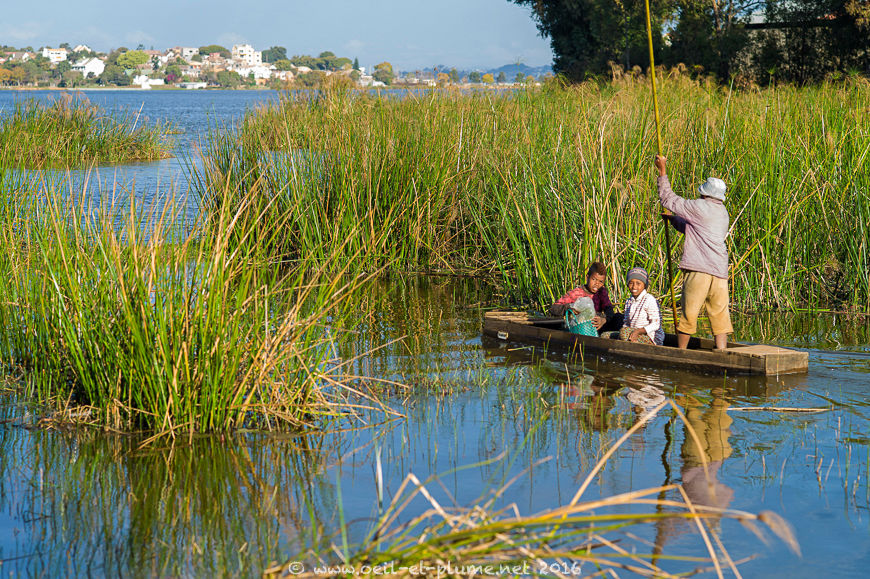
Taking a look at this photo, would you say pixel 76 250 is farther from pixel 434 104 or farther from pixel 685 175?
pixel 434 104

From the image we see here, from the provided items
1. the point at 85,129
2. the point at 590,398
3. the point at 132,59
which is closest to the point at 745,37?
the point at 85,129

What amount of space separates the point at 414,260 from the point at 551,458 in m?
6.79

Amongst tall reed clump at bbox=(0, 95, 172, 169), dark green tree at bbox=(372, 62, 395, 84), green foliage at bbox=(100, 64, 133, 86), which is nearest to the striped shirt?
dark green tree at bbox=(372, 62, 395, 84)

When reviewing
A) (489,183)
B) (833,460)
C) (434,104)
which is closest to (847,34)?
(434,104)

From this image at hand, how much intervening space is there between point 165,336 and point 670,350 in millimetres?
4185

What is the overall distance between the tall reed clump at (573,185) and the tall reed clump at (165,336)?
1913 millimetres

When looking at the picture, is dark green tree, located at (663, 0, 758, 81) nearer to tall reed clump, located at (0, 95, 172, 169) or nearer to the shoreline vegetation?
the shoreline vegetation

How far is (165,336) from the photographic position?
532 centimetres

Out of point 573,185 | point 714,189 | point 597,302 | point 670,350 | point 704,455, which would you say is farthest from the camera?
point 573,185

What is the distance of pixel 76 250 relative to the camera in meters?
5.84

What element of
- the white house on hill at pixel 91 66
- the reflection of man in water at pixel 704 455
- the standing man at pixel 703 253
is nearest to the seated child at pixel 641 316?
the standing man at pixel 703 253

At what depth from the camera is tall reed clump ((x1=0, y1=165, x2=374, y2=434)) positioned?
5.41m

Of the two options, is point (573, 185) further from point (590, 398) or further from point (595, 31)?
point (595, 31)

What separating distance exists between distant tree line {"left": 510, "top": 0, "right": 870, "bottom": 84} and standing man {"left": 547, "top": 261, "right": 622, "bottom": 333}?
41.8 ft
